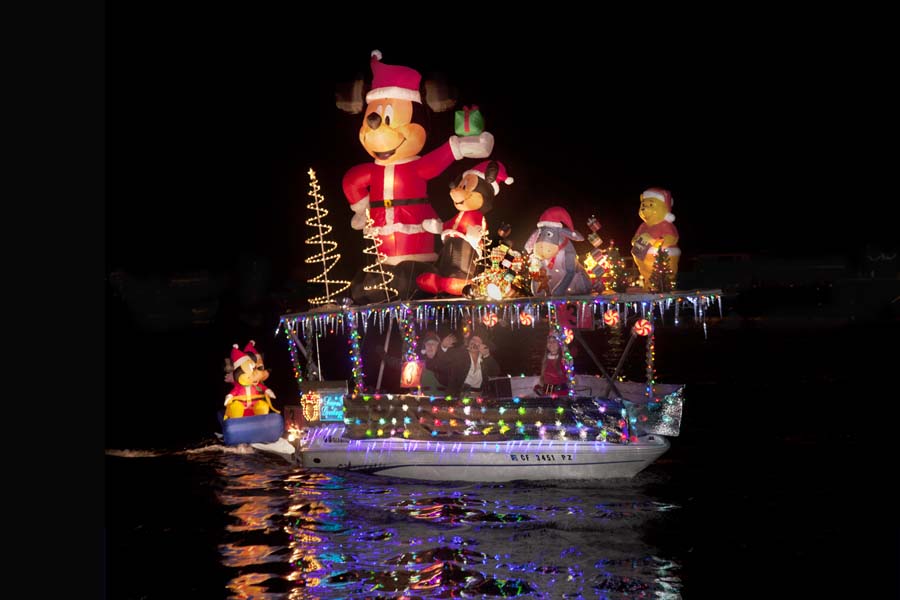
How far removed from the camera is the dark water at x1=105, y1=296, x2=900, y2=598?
955 cm

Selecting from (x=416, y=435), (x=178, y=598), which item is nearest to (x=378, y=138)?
(x=416, y=435)

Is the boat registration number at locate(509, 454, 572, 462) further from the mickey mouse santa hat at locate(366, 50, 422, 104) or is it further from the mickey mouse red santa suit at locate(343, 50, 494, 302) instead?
the mickey mouse santa hat at locate(366, 50, 422, 104)

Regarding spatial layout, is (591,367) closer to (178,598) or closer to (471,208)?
(471,208)

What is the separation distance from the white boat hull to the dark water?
0.91ft

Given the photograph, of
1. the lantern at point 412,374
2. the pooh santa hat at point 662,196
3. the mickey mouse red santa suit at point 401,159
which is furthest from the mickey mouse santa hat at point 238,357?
the pooh santa hat at point 662,196

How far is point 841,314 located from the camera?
197 ft

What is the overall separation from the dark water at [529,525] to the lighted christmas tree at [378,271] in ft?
9.87

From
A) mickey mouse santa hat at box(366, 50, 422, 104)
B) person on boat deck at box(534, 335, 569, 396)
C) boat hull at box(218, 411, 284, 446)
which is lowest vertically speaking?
boat hull at box(218, 411, 284, 446)

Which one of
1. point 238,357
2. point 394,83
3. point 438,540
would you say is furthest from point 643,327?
point 238,357

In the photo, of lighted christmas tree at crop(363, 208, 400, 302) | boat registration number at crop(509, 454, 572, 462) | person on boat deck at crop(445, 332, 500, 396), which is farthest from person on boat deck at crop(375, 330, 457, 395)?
boat registration number at crop(509, 454, 572, 462)

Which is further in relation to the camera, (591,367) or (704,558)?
(591,367)

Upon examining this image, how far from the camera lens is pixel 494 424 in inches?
505

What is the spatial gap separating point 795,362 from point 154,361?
2775 cm

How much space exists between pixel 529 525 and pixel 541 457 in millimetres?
1590
